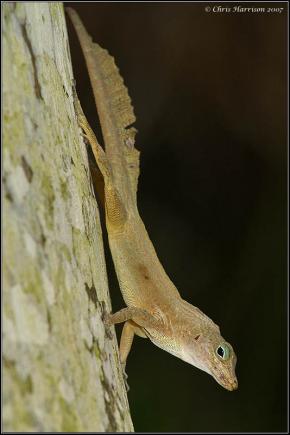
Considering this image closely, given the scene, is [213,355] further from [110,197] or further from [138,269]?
[110,197]

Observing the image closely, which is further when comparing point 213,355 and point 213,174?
point 213,174

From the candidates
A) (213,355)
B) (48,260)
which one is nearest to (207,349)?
(213,355)

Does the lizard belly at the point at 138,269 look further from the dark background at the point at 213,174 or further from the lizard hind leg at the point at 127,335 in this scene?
the dark background at the point at 213,174

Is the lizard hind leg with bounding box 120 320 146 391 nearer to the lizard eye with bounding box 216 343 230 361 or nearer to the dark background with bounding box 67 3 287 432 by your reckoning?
the lizard eye with bounding box 216 343 230 361

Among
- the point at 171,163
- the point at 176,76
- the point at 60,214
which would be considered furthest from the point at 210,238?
the point at 60,214

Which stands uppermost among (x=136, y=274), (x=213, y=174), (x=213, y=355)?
(x=213, y=174)

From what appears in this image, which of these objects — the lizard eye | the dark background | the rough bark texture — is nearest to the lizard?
the lizard eye
